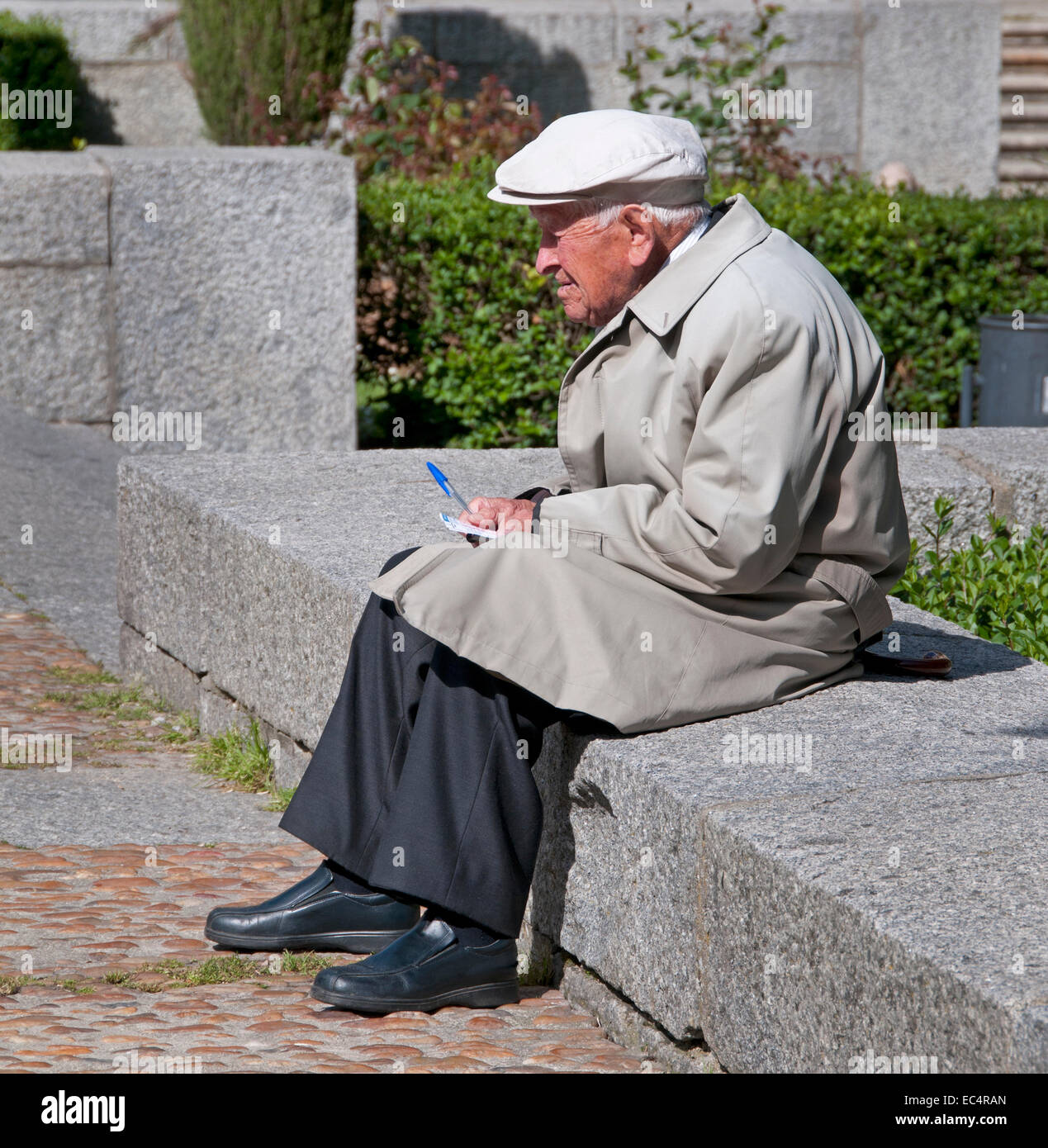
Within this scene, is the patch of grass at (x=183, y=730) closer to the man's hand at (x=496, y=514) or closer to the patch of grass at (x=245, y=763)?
the patch of grass at (x=245, y=763)

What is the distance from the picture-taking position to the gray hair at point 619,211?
9.50 ft

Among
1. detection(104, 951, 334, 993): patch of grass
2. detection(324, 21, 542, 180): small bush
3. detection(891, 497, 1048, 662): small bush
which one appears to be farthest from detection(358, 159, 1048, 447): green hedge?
detection(104, 951, 334, 993): patch of grass

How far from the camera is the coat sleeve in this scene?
2.65 m

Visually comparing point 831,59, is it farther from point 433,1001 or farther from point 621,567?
point 433,1001

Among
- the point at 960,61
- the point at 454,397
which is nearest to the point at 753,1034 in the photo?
the point at 454,397

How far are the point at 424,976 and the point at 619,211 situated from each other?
53.4 inches

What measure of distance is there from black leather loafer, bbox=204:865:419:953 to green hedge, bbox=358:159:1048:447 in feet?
14.7

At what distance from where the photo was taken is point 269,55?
11.4 m

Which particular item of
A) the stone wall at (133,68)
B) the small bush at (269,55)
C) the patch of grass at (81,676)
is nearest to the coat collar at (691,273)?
the patch of grass at (81,676)

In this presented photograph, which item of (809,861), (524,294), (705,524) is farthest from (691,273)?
(524,294)

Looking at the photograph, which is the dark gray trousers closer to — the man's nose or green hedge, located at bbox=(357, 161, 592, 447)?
the man's nose

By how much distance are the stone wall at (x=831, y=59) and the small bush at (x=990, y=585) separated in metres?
8.83

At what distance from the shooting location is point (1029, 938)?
203 cm

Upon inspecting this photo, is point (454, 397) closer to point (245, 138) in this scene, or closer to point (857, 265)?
point (857, 265)
